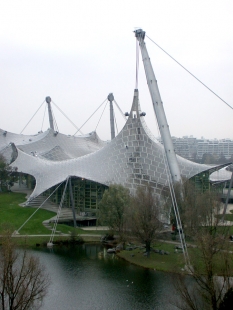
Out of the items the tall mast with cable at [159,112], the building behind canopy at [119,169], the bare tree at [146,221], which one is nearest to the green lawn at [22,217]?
the building behind canopy at [119,169]

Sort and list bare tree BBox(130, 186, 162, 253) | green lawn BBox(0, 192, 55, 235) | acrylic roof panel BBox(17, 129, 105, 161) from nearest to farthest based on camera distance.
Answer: bare tree BBox(130, 186, 162, 253) → green lawn BBox(0, 192, 55, 235) → acrylic roof panel BBox(17, 129, 105, 161)

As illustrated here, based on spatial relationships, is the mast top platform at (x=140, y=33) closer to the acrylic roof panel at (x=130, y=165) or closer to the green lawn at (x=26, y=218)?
the acrylic roof panel at (x=130, y=165)

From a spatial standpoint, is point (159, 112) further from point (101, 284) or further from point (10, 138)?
point (10, 138)

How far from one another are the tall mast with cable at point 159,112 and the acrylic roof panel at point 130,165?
110 inches

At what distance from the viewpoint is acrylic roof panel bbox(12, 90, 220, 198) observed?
37.2m

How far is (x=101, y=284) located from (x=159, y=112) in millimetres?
16940

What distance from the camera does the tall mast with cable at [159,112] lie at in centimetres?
3334

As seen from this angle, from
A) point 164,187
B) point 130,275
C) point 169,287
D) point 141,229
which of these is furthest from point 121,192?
point 169,287

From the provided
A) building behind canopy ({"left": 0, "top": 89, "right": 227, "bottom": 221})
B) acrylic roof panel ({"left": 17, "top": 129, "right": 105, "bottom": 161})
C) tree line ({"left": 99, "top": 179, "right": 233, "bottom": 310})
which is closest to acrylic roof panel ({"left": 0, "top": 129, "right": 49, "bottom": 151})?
acrylic roof panel ({"left": 17, "top": 129, "right": 105, "bottom": 161})

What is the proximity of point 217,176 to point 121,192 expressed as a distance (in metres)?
24.1

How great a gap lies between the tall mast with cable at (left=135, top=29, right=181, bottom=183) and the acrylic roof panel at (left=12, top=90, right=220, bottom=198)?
9.18 ft

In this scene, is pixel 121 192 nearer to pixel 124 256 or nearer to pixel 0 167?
pixel 124 256

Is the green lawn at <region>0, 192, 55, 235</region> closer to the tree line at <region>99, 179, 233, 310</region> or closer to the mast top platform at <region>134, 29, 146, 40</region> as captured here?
the tree line at <region>99, 179, 233, 310</region>

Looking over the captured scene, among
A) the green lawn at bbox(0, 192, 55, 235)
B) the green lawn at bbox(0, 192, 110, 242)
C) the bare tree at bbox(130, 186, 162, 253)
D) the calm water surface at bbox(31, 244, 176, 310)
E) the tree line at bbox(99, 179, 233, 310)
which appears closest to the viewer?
the calm water surface at bbox(31, 244, 176, 310)
